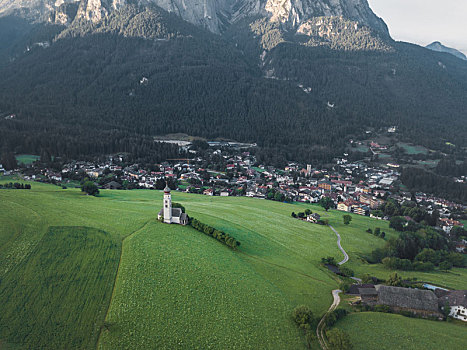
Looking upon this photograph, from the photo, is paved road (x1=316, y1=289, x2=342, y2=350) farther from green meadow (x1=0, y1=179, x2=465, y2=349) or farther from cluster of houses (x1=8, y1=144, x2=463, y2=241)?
cluster of houses (x1=8, y1=144, x2=463, y2=241)

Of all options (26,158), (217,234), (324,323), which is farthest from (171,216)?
(26,158)

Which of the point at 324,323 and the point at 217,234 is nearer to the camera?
the point at 324,323

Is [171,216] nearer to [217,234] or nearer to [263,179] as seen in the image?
[217,234]

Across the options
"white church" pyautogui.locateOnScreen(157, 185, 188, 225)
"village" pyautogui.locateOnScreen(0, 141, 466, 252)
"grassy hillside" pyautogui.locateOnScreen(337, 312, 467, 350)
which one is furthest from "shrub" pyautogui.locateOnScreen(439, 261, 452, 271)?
"white church" pyautogui.locateOnScreen(157, 185, 188, 225)

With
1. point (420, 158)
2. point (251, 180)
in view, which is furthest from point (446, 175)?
point (251, 180)

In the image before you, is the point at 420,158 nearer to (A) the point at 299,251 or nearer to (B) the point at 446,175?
(B) the point at 446,175

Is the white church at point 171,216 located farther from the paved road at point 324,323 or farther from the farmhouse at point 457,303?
the farmhouse at point 457,303
